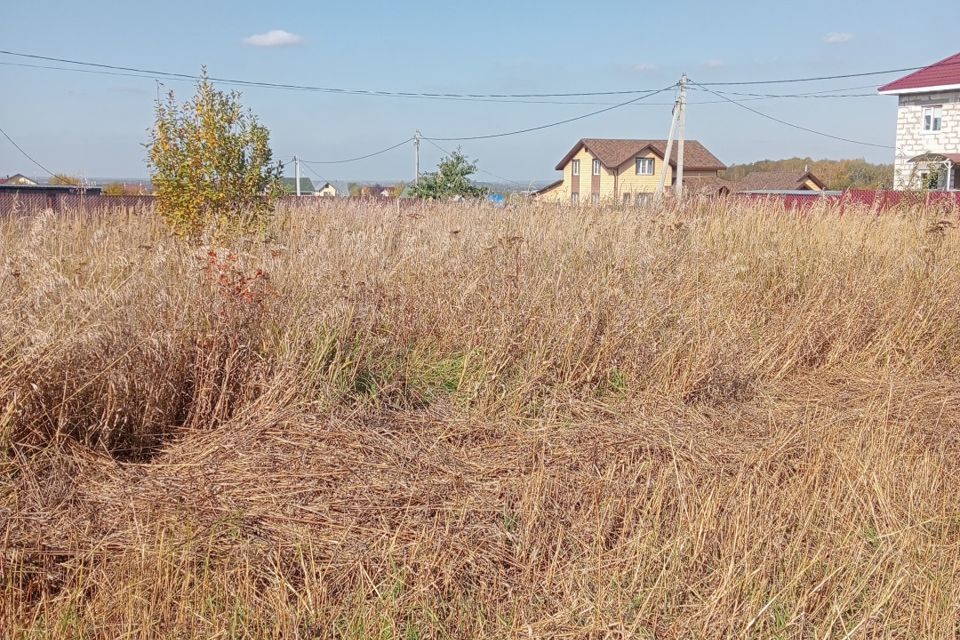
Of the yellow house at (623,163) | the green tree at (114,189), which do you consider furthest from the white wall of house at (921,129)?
the green tree at (114,189)

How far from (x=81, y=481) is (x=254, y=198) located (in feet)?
15.7

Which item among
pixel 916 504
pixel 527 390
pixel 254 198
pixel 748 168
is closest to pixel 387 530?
pixel 527 390

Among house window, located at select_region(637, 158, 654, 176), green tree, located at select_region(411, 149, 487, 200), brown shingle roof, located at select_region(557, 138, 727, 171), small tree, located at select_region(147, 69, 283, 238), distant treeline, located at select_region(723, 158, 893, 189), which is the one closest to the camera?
small tree, located at select_region(147, 69, 283, 238)

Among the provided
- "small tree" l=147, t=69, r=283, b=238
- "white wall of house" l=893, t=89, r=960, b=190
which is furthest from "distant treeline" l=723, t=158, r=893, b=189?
"small tree" l=147, t=69, r=283, b=238

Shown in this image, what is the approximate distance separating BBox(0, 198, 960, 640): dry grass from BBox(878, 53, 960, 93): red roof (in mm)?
23517

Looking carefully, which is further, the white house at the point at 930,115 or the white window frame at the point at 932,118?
the white window frame at the point at 932,118

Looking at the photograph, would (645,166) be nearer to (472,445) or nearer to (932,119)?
(932,119)

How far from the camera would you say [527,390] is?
425cm

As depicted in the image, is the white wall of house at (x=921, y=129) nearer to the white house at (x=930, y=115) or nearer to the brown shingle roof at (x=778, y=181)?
the white house at (x=930, y=115)

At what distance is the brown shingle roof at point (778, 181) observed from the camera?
174 ft

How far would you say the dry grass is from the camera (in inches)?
94.8

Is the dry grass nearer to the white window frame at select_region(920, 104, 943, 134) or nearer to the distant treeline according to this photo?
the white window frame at select_region(920, 104, 943, 134)

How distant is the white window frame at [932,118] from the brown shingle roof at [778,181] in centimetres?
2555

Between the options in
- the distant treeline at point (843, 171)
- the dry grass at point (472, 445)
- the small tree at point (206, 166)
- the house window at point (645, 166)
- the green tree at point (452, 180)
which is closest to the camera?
the dry grass at point (472, 445)
